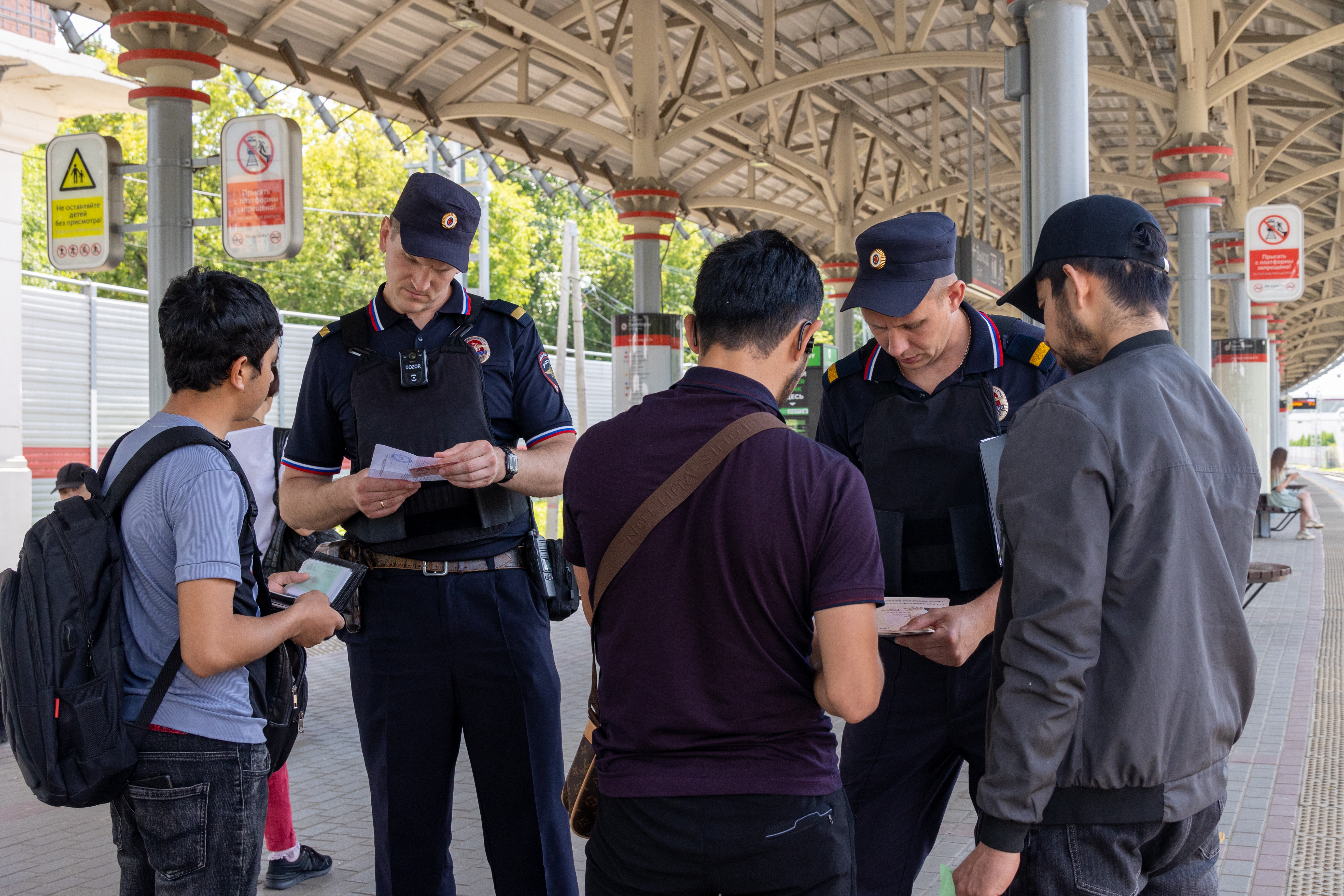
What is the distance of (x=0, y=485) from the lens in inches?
343

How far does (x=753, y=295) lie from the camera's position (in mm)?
2076

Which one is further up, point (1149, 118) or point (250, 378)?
point (1149, 118)

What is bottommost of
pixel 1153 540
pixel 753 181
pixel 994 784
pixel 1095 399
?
pixel 994 784

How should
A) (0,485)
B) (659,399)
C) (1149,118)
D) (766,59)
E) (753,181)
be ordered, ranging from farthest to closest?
(1149,118), (753,181), (766,59), (0,485), (659,399)

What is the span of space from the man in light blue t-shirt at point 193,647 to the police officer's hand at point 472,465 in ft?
1.81

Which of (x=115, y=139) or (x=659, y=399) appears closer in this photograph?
(x=659, y=399)

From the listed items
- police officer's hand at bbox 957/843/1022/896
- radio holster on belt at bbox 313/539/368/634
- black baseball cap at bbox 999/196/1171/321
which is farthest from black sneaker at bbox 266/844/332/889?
black baseball cap at bbox 999/196/1171/321

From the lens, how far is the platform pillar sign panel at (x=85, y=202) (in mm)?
7449

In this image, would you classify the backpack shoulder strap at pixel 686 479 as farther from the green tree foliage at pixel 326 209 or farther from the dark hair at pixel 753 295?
the green tree foliage at pixel 326 209

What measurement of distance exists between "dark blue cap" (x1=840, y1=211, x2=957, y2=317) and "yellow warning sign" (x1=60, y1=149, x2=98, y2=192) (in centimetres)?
630

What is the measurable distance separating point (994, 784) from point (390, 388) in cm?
189

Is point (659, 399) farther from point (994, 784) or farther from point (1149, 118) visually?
point (1149, 118)

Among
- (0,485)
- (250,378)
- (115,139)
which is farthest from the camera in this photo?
(0,485)

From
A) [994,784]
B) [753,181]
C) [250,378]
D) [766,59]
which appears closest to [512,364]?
[250,378]
